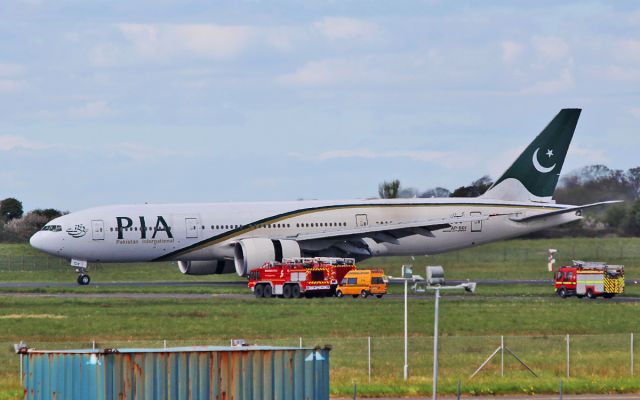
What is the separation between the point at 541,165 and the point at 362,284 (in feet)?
77.2

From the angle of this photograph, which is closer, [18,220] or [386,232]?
[386,232]

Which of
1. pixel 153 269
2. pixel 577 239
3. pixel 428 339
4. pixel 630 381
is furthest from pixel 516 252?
pixel 630 381

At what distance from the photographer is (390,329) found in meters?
55.3

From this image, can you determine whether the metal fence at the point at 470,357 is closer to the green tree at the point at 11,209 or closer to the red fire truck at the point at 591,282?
the red fire truck at the point at 591,282

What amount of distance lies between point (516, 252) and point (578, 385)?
56303 mm

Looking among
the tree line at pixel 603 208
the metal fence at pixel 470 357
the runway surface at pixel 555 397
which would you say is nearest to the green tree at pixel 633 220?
the tree line at pixel 603 208

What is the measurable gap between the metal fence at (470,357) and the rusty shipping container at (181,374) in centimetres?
1355

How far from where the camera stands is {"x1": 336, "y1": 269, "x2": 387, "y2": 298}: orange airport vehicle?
69.4 m

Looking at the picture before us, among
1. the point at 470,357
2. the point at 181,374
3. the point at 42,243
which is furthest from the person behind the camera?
the point at 42,243

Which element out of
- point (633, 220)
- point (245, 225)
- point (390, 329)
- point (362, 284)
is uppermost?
point (633, 220)

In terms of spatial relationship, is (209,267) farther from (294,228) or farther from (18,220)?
(18,220)

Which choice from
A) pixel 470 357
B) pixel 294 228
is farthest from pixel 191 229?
pixel 470 357

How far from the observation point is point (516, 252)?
95.8 meters

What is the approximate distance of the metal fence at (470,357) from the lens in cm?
4169
